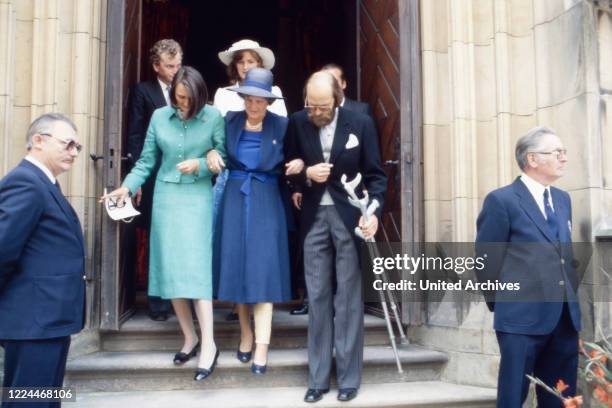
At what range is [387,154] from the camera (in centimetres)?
560

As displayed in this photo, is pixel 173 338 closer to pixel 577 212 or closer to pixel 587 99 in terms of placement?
pixel 577 212

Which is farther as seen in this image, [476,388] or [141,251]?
[141,251]

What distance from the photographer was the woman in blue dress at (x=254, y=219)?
13.7 feet

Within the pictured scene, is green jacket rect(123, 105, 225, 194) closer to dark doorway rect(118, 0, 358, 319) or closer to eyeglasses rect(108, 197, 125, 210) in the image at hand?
eyeglasses rect(108, 197, 125, 210)

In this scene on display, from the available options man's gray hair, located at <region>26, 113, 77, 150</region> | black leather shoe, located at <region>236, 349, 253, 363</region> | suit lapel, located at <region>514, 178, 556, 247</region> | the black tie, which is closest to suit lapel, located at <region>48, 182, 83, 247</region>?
man's gray hair, located at <region>26, 113, 77, 150</region>

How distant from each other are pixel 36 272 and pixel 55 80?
222 cm

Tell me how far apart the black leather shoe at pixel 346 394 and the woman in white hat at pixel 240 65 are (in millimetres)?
1951

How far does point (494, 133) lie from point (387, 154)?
923 mm

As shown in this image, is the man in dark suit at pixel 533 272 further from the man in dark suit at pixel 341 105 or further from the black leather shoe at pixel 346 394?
the man in dark suit at pixel 341 105

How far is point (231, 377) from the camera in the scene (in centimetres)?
439

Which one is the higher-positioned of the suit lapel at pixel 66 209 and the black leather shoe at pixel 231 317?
the suit lapel at pixel 66 209

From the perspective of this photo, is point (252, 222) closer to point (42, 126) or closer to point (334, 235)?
point (334, 235)

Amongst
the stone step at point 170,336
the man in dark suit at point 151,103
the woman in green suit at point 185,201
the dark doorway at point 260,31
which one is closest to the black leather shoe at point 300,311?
the stone step at point 170,336

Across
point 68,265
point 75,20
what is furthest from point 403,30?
point 68,265
